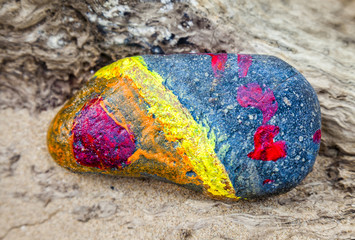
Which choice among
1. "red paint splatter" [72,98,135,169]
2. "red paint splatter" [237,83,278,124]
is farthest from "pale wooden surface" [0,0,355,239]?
"red paint splatter" [237,83,278,124]

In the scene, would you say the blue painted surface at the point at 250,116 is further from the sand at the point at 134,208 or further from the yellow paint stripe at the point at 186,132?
the sand at the point at 134,208

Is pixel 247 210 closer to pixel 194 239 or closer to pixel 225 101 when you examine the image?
pixel 194 239

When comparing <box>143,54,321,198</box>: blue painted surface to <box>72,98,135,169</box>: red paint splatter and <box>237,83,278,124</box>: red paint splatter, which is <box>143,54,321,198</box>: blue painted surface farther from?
<box>72,98,135,169</box>: red paint splatter

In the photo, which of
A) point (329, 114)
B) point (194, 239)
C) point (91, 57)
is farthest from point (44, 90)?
point (329, 114)

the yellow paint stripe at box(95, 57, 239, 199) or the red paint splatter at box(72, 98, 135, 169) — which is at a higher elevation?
the yellow paint stripe at box(95, 57, 239, 199)

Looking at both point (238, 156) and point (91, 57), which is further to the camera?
point (91, 57)

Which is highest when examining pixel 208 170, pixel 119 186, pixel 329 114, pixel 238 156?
pixel 329 114
